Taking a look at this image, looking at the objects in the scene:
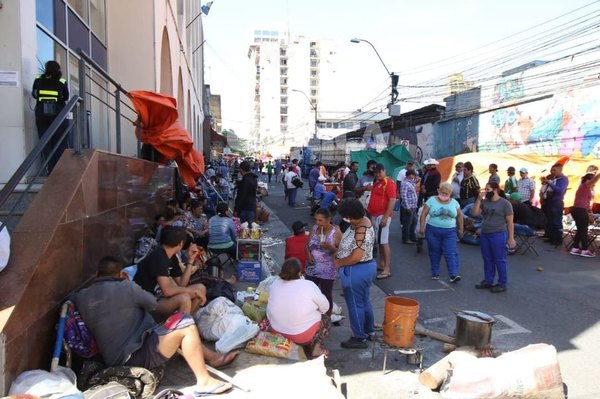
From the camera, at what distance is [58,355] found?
350cm

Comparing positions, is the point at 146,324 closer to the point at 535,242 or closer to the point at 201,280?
the point at 201,280

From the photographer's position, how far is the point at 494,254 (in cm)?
726

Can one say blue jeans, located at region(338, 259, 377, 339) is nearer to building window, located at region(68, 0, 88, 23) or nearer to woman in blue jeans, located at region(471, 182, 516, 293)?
woman in blue jeans, located at region(471, 182, 516, 293)

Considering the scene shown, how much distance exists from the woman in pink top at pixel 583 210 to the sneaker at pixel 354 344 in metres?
7.19

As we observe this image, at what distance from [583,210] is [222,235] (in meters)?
7.79

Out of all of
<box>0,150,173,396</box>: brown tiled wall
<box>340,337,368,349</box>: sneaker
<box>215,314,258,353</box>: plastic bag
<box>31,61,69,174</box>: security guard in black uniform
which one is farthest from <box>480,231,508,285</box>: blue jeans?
<box>31,61,69,174</box>: security guard in black uniform

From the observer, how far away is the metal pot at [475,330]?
4848 mm

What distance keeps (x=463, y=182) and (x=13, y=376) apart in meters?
11.4

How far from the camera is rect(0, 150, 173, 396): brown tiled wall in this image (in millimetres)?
3162

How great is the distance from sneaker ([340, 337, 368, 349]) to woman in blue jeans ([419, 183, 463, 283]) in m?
3.02

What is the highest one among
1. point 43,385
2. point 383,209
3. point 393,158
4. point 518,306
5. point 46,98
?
point 46,98

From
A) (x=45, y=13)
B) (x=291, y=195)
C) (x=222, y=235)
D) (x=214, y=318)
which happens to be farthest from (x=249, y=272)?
(x=291, y=195)

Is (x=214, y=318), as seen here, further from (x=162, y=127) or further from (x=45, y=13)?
(x=45, y=13)

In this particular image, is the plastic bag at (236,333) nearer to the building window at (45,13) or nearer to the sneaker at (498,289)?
the sneaker at (498,289)
